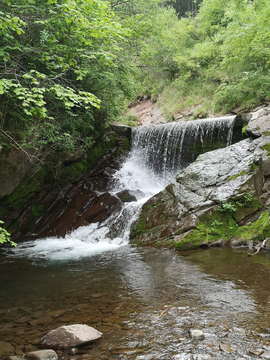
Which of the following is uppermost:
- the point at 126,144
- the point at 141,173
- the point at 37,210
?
the point at 126,144

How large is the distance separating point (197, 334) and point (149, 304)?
111 cm

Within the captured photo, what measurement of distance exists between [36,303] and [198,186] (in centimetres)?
608

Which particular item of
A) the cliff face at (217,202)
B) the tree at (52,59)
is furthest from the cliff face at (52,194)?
the cliff face at (217,202)

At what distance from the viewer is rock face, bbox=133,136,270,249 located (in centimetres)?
746

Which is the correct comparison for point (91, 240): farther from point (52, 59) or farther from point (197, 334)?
point (197, 334)

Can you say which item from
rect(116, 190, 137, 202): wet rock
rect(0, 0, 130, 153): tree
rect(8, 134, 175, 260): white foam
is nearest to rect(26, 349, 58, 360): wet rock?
rect(0, 0, 130, 153): tree

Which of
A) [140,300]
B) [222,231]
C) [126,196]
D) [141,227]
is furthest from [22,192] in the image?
[140,300]

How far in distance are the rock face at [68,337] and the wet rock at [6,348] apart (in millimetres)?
321

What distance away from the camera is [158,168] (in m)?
13.7

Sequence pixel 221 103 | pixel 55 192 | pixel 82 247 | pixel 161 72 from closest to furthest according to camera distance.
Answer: pixel 82 247, pixel 55 192, pixel 221 103, pixel 161 72

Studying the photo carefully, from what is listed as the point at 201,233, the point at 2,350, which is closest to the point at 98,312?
the point at 2,350

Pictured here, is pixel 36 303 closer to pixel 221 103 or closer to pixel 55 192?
pixel 55 192

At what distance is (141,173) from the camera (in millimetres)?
13922

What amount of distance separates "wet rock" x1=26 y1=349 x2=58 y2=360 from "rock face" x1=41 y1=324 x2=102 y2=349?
0.13 meters
